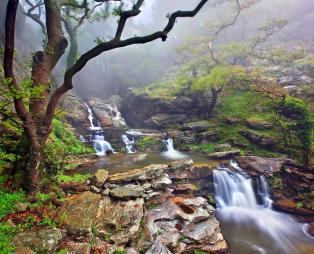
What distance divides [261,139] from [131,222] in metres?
14.6

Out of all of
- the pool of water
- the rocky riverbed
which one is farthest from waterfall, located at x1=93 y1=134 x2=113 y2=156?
the rocky riverbed

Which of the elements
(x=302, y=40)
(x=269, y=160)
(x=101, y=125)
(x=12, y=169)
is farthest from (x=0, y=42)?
(x=302, y=40)

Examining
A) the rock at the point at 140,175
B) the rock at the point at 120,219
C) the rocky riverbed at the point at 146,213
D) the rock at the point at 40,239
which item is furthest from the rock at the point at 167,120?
the rock at the point at 40,239

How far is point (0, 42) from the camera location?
20875 mm

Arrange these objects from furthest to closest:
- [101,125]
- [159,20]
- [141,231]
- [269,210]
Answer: [159,20] < [101,125] < [269,210] < [141,231]

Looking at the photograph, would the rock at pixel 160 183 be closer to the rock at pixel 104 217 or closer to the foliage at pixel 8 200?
the rock at pixel 104 217

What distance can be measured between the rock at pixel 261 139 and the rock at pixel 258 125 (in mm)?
876

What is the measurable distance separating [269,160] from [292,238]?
224 inches

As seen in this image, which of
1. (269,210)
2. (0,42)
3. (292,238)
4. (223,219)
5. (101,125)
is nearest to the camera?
(292,238)

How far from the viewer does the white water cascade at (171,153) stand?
1983 centimetres

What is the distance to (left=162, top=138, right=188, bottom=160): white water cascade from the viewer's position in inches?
781

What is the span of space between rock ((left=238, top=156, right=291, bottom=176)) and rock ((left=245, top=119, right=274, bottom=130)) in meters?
4.32

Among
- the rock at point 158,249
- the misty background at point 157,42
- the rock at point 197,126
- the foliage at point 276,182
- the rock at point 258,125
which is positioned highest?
the misty background at point 157,42

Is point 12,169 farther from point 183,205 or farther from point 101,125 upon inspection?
point 101,125
